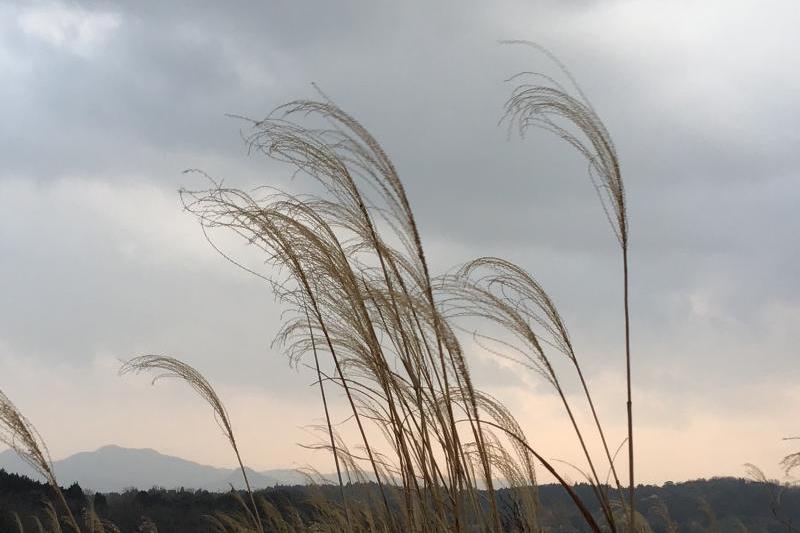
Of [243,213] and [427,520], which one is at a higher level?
[243,213]

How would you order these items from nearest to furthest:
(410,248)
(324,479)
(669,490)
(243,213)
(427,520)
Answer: (410,248), (427,520), (243,213), (324,479), (669,490)

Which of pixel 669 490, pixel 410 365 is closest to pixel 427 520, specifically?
pixel 410 365

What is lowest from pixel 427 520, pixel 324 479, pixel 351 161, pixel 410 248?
pixel 427 520

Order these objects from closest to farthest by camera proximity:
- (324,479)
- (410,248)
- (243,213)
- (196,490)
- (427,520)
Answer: (410,248)
(427,520)
(243,213)
(324,479)
(196,490)

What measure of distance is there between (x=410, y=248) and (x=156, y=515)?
10864mm

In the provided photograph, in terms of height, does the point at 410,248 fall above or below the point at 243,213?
below

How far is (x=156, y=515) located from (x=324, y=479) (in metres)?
8.76

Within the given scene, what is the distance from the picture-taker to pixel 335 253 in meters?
2.38

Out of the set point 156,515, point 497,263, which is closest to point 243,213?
point 497,263

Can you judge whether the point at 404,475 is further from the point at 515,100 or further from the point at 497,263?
the point at 515,100

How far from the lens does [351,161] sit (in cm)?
234

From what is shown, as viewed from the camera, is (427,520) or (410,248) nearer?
(410,248)

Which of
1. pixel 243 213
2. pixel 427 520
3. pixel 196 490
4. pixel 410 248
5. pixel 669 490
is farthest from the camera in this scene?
pixel 669 490

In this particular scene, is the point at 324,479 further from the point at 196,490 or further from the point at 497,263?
the point at 196,490
